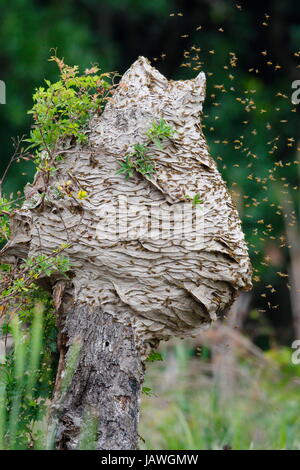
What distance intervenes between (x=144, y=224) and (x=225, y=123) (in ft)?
19.0

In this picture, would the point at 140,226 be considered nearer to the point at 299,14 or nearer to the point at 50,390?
the point at 50,390

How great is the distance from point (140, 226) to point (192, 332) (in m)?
0.53

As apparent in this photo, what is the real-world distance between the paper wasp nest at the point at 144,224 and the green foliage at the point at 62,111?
0.18 ft

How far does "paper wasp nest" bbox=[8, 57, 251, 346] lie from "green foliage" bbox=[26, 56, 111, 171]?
0.06 meters

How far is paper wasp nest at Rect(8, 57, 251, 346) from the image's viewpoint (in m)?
2.80

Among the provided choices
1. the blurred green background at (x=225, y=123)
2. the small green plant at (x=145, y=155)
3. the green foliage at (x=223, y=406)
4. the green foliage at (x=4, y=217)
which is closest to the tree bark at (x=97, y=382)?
the green foliage at (x=4, y=217)

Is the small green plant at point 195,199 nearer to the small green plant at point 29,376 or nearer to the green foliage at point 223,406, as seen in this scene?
the small green plant at point 29,376

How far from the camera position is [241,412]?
5.21m

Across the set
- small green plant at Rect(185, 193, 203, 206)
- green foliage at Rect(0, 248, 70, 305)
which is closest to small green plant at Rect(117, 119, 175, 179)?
small green plant at Rect(185, 193, 203, 206)

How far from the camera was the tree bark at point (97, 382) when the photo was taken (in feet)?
8.64

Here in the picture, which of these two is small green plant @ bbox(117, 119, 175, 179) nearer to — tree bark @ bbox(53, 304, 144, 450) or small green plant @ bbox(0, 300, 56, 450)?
tree bark @ bbox(53, 304, 144, 450)

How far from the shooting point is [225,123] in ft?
27.5

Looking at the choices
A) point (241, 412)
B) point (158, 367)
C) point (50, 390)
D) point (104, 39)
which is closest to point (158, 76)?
point (50, 390)
